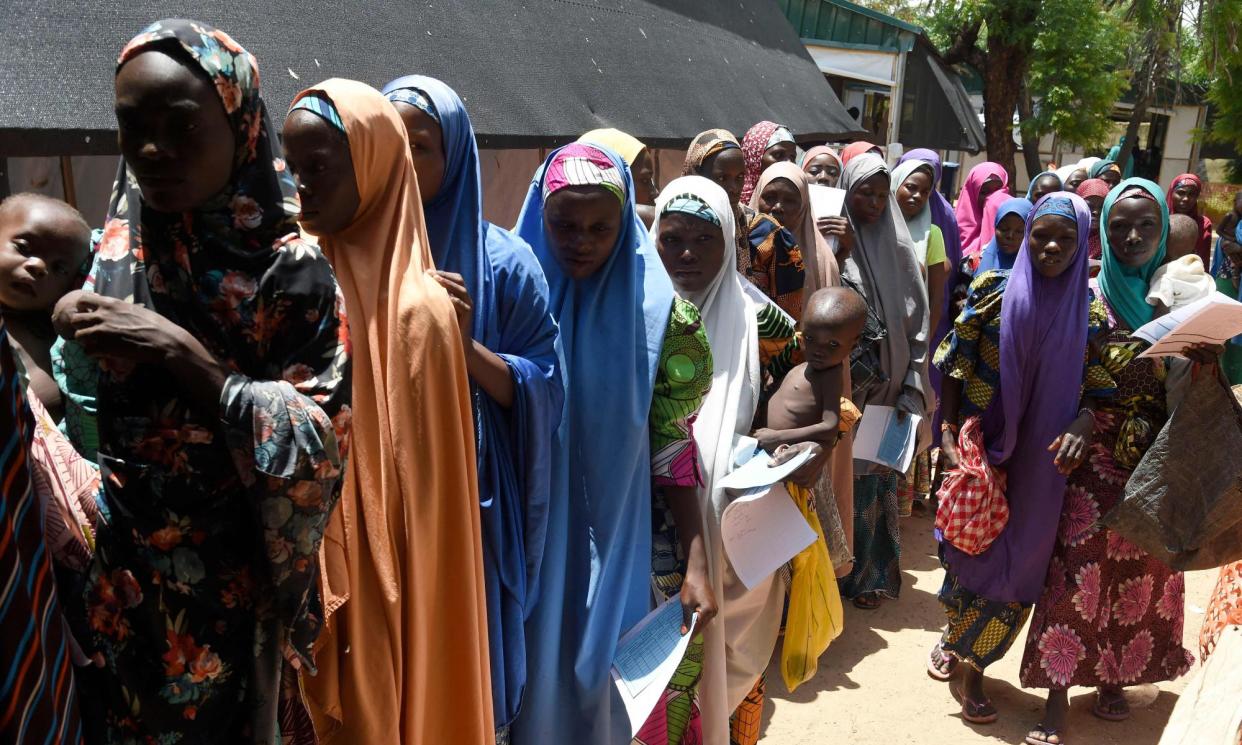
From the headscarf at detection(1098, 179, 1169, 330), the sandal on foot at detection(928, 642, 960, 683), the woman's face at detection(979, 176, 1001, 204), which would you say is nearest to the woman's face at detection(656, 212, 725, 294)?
the headscarf at detection(1098, 179, 1169, 330)

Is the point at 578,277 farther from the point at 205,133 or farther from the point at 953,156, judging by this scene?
the point at 953,156

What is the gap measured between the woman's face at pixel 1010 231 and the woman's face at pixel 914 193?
0.51m

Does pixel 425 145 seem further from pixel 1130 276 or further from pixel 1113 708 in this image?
pixel 1113 708

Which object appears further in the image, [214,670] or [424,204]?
[424,204]

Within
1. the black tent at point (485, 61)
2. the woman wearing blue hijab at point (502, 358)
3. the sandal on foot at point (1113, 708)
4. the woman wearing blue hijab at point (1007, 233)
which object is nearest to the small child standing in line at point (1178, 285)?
the woman wearing blue hijab at point (1007, 233)

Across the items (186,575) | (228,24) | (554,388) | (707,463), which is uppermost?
(228,24)

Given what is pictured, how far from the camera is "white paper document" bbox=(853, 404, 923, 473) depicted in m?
4.55

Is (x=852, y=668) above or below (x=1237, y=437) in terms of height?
below

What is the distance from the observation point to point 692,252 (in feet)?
9.83

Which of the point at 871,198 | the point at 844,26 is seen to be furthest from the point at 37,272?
the point at 844,26

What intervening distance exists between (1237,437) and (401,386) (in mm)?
2818

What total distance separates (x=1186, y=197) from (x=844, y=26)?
8512 millimetres

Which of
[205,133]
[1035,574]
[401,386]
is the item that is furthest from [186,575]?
[1035,574]

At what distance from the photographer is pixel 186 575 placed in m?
1.56
